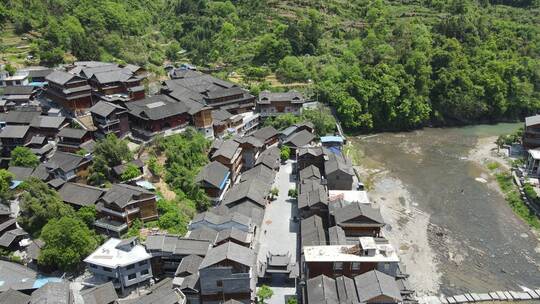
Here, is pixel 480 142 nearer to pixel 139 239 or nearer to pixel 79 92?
pixel 139 239

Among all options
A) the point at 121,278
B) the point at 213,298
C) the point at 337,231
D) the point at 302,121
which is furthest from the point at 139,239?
the point at 302,121

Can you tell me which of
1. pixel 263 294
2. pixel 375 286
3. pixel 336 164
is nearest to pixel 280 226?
pixel 336 164

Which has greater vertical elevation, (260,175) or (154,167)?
(154,167)

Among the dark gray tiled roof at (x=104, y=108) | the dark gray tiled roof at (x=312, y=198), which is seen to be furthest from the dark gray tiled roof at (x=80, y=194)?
the dark gray tiled roof at (x=312, y=198)

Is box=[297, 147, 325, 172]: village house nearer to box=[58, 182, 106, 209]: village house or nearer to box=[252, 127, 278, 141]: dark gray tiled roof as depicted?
box=[252, 127, 278, 141]: dark gray tiled roof

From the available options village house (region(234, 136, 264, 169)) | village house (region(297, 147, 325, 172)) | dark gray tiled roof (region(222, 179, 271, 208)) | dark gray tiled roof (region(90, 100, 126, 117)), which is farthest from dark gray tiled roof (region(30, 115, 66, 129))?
village house (region(297, 147, 325, 172))

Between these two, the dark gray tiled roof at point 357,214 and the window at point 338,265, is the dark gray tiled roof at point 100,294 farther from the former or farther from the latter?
the dark gray tiled roof at point 357,214

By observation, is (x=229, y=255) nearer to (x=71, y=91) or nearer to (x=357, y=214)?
(x=357, y=214)
